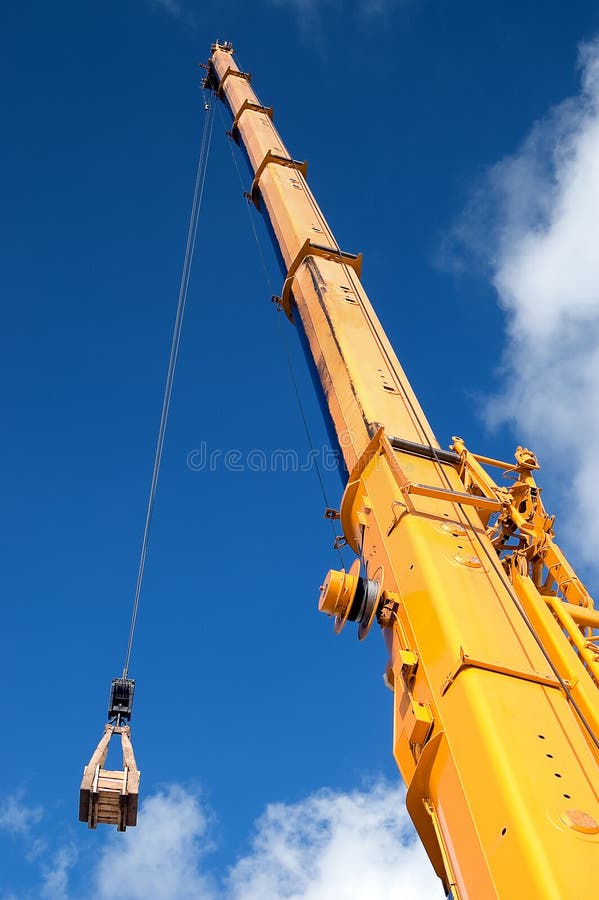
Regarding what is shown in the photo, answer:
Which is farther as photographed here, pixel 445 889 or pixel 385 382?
pixel 385 382

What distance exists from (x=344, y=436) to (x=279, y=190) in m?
5.41

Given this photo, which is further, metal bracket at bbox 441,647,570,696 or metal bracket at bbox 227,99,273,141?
metal bracket at bbox 227,99,273,141

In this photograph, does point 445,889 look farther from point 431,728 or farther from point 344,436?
point 344,436

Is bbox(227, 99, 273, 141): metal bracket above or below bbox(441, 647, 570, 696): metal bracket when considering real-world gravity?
above

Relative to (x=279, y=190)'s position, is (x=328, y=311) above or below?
below

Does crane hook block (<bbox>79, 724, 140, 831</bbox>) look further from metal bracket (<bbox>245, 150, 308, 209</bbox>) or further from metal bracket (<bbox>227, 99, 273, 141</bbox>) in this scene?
metal bracket (<bbox>227, 99, 273, 141</bbox>)

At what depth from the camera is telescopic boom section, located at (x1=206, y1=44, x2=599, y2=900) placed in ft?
10.8

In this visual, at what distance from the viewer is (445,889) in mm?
3848

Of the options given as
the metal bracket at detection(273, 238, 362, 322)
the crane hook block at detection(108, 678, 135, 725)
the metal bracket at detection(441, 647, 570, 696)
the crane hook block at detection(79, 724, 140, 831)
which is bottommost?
the metal bracket at detection(441, 647, 570, 696)

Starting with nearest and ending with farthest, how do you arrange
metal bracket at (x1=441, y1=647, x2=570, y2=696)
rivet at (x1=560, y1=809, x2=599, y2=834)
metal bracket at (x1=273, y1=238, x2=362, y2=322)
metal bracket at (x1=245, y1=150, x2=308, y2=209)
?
rivet at (x1=560, y1=809, x2=599, y2=834) → metal bracket at (x1=441, y1=647, x2=570, y2=696) → metal bracket at (x1=273, y1=238, x2=362, y2=322) → metal bracket at (x1=245, y1=150, x2=308, y2=209)

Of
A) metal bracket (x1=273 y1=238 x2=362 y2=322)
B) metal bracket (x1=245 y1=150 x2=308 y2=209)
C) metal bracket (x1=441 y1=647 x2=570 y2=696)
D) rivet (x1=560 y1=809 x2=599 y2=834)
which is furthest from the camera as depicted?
metal bracket (x1=245 y1=150 x2=308 y2=209)

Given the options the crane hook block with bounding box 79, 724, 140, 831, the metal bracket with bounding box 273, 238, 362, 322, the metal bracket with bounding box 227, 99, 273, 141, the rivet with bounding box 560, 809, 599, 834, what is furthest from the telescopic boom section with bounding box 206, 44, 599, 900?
the metal bracket with bounding box 227, 99, 273, 141

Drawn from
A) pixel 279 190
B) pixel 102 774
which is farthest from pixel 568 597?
pixel 279 190

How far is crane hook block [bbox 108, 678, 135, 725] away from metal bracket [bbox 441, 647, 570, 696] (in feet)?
11.3
